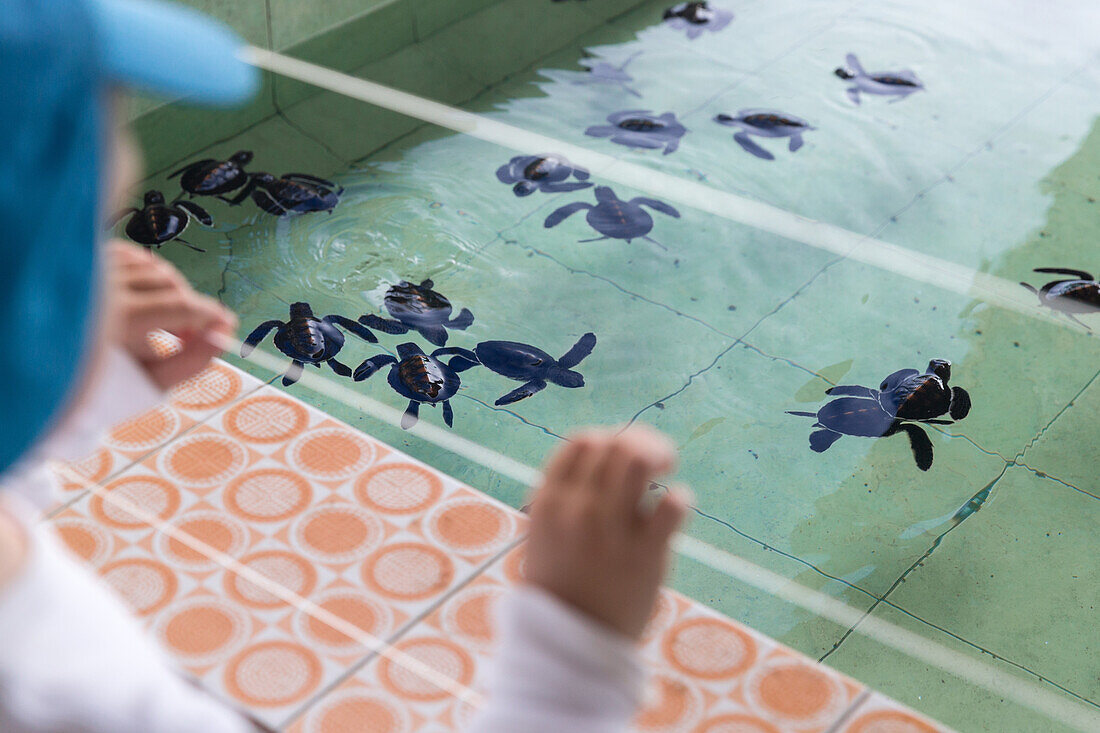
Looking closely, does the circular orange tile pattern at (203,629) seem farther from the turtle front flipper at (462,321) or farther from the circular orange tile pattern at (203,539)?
the turtle front flipper at (462,321)

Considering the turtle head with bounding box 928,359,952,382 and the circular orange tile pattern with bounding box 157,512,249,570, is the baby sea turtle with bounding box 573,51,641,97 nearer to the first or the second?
the turtle head with bounding box 928,359,952,382

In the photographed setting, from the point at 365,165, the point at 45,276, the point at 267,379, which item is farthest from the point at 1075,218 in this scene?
the point at 45,276

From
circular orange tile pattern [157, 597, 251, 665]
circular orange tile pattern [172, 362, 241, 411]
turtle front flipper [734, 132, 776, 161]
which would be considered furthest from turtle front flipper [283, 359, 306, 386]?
turtle front flipper [734, 132, 776, 161]

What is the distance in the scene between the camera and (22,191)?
46 centimetres

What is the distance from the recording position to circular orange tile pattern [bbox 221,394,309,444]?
1.33m

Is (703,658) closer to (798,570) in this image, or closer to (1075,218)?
(798,570)

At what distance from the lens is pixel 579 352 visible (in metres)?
2.21

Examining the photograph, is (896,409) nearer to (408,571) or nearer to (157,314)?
(408,571)

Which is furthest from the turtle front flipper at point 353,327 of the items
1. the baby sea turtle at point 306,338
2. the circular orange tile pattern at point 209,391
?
the circular orange tile pattern at point 209,391

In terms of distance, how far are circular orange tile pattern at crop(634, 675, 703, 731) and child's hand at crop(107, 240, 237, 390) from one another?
526mm

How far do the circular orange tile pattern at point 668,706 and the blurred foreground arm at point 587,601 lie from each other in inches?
17.4

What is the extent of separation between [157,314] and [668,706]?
0.61 metres

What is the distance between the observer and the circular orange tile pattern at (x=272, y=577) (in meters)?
1.13

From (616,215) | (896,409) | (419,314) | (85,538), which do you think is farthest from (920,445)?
(85,538)
